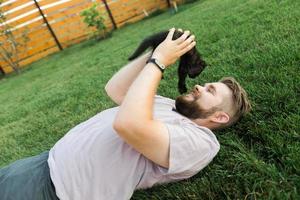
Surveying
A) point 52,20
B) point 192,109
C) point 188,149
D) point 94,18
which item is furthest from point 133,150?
point 52,20

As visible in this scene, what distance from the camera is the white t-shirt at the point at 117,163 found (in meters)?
1.92

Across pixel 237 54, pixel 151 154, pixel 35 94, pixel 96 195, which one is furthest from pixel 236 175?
pixel 35 94

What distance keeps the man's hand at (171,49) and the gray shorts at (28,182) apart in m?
0.88

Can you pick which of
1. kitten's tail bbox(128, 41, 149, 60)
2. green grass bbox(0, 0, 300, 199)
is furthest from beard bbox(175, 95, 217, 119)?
kitten's tail bbox(128, 41, 149, 60)

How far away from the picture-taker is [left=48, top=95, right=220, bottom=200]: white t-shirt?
192 centimetres

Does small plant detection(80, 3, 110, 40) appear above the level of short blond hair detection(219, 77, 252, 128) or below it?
below

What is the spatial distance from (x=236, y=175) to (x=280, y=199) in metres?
0.35

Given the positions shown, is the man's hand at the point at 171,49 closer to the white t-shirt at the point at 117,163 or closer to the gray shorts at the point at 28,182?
the white t-shirt at the point at 117,163

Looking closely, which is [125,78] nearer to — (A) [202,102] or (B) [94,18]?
(A) [202,102]

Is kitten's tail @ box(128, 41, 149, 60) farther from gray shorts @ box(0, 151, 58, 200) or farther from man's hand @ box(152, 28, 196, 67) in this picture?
gray shorts @ box(0, 151, 58, 200)

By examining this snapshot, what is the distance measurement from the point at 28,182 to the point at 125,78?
2.88ft

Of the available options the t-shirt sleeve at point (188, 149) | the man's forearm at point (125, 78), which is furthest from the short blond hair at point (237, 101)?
the man's forearm at point (125, 78)

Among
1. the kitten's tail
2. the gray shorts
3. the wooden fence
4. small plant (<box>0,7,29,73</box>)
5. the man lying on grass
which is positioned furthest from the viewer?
the wooden fence

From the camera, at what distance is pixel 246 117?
2.54 meters
